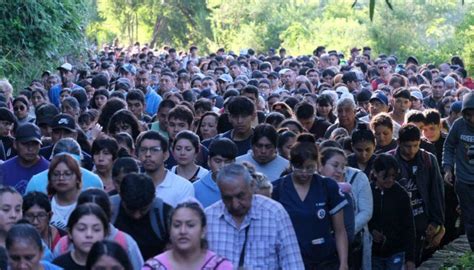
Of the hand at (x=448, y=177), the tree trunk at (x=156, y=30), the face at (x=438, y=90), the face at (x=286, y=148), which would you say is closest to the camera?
the face at (x=286, y=148)

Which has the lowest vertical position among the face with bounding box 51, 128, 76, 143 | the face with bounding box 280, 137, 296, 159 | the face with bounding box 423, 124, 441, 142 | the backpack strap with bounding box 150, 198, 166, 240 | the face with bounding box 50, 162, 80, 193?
the backpack strap with bounding box 150, 198, 166, 240

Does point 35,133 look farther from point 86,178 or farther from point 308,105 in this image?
point 308,105

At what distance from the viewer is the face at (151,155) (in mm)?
9961

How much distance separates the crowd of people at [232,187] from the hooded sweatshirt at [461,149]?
0.04 ft

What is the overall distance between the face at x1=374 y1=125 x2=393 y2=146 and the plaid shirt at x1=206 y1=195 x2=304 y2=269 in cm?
503

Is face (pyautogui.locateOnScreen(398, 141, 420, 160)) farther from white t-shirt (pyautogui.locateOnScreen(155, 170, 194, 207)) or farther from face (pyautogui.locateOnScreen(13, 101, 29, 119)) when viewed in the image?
face (pyautogui.locateOnScreen(13, 101, 29, 119))

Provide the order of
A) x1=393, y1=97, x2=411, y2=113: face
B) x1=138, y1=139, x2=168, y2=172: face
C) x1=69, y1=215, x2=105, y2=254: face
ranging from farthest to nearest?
x1=393, y1=97, x2=411, y2=113: face, x1=138, y1=139, x2=168, y2=172: face, x1=69, y1=215, x2=105, y2=254: face

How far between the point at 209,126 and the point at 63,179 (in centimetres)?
421

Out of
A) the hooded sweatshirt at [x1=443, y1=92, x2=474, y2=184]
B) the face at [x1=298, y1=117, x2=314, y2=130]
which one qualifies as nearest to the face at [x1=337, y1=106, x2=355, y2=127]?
the face at [x1=298, y1=117, x2=314, y2=130]

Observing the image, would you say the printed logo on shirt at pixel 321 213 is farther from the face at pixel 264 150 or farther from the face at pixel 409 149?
the face at pixel 409 149

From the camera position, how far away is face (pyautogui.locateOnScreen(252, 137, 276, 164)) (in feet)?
35.1

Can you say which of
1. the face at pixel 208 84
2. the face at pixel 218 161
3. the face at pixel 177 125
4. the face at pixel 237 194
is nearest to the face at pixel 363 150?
the face at pixel 218 161

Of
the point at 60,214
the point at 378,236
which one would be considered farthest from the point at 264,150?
the point at 60,214

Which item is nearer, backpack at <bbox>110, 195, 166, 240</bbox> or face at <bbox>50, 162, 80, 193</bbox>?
backpack at <bbox>110, 195, 166, 240</bbox>
